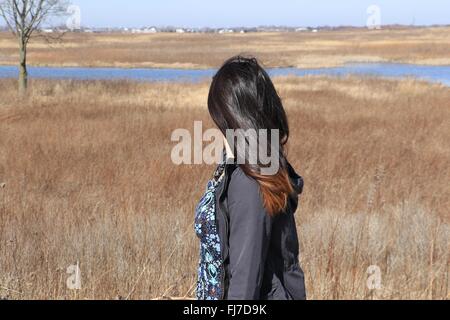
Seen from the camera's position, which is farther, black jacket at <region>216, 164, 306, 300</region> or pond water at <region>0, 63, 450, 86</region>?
pond water at <region>0, 63, 450, 86</region>

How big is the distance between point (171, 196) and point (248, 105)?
595 centimetres

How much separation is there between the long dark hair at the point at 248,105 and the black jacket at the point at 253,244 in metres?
0.07

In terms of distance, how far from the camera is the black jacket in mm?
1733

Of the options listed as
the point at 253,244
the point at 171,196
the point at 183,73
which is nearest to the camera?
the point at 253,244

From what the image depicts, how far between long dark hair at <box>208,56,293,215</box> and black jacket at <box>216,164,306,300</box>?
0.22 ft

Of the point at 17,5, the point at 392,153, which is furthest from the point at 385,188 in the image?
the point at 17,5

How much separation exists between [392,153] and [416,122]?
3997 millimetres

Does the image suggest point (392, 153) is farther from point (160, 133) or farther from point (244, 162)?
point (244, 162)

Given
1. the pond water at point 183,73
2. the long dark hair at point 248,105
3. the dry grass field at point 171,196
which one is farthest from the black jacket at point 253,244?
the pond water at point 183,73

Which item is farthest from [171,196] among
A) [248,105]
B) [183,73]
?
[183,73]

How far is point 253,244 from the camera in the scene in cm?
173

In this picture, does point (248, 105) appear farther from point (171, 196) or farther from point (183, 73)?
point (183, 73)

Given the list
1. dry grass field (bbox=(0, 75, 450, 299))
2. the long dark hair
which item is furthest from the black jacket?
dry grass field (bbox=(0, 75, 450, 299))

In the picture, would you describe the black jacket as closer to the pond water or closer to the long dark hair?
the long dark hair
